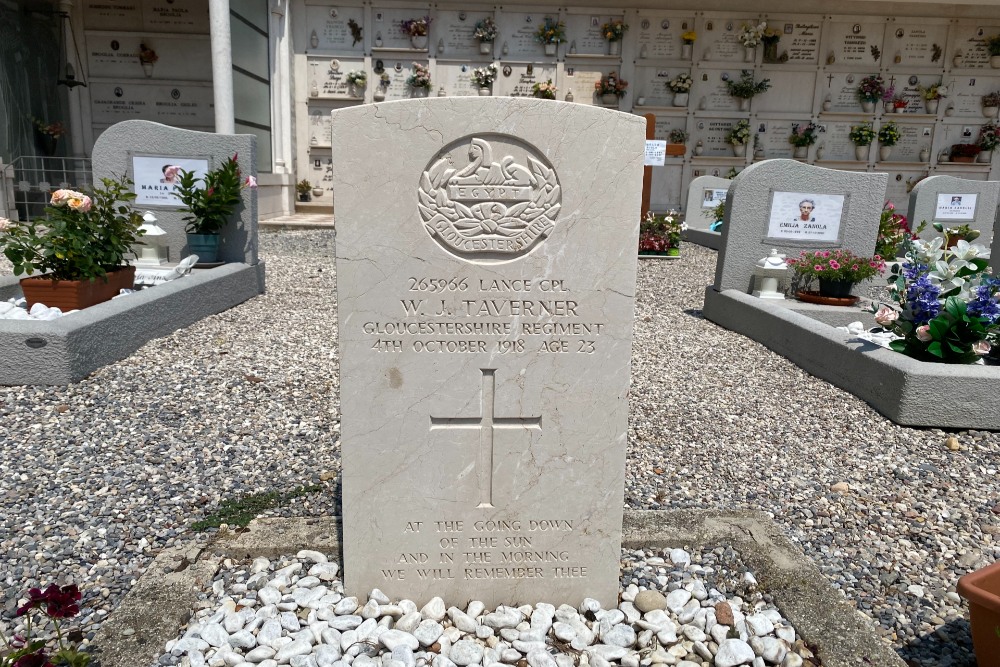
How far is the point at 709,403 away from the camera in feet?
14.2

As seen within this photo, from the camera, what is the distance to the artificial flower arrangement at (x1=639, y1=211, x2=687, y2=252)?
10898mm

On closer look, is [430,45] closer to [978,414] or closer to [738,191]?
[738,191]

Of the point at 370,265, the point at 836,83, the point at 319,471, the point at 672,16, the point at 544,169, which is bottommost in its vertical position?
the point at 319,471

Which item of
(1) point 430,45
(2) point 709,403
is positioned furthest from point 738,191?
(1) point 430,45

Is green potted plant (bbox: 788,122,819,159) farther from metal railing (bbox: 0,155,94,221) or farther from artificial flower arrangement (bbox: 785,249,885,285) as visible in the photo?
metal railing (bbox: 0,155,94,221)

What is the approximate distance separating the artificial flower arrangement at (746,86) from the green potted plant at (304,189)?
31.2 ft

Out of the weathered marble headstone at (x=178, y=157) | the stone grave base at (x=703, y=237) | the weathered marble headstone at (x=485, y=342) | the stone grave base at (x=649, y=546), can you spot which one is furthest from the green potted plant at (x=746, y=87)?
the weathered marble headstone at (x=485, y=342)

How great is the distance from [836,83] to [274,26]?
1223 cm

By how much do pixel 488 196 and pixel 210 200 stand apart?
586cm

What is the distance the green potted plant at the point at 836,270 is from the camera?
6.44 metres

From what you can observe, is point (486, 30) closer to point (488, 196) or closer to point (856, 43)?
point (856, 43)

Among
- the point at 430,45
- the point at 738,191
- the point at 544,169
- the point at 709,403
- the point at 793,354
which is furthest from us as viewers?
the point at 430,45

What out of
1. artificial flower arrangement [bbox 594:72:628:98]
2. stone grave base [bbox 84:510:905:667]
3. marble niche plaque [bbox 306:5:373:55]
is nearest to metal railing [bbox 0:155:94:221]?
marble niche plaque [bbox 306:5:373:55]

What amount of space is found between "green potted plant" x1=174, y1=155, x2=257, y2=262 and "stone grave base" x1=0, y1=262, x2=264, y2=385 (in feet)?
3.19
